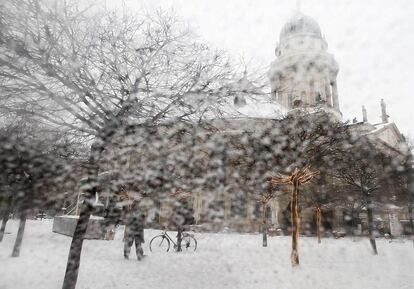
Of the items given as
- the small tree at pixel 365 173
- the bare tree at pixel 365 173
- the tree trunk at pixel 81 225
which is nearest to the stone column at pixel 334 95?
the small tree at pixel 365 173

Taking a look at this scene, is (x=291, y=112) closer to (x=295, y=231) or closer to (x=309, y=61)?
(x=295, y=231)

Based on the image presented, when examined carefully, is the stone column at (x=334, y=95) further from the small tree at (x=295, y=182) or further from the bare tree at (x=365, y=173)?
the small tree at (x=295, y=182)

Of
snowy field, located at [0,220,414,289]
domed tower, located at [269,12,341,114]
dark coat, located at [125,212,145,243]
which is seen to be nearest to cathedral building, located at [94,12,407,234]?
domed tower, located at [269,12,341,114]

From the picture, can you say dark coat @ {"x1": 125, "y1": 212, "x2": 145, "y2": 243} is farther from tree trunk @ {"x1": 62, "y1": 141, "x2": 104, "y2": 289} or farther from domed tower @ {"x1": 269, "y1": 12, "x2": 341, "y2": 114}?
domed tower @ {"x1": 269, "y1": 12, "x2": 341, "y2": 114}

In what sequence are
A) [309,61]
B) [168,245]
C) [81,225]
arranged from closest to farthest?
[81,225], [168,245], [309,61]

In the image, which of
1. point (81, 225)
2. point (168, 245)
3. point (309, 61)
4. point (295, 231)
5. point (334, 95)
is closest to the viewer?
point (81, 225)

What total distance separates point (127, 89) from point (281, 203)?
27.3 m

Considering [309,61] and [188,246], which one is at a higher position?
A: [309,61]

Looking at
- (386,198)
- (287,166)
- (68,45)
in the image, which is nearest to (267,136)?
(287,166)

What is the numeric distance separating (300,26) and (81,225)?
47.5 m

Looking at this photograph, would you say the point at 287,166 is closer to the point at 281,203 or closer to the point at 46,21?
the point at 46,21

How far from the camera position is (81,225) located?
5688 millimetres

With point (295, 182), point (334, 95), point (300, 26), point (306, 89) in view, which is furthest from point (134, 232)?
point (300, 26)

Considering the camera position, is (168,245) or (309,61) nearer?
(168,245)
